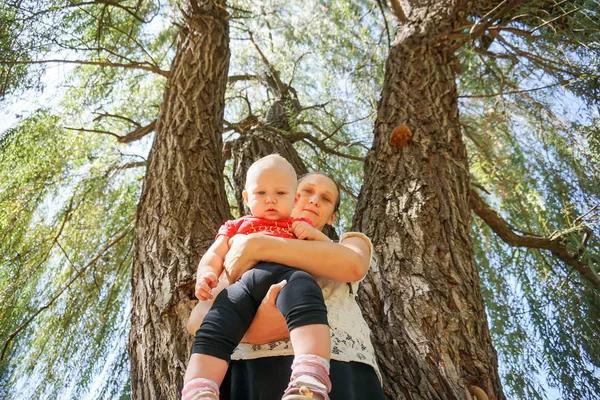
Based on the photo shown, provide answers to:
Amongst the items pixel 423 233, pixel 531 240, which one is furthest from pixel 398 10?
pixel 423 233

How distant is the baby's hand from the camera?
117cm

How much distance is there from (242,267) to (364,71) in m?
2.22

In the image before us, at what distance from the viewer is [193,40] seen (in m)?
2.46

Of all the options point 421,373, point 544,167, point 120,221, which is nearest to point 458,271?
point 421,373

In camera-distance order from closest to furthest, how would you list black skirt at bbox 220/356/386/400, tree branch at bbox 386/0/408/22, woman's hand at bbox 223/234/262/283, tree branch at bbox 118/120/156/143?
black skirt at bbox 220/356/386/400, woman's hand at bbox 223/234/262/283, tree branch at bbox 118/120/156/143, tree branch at bbox 386/0/408/22

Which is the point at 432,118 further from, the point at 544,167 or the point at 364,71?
the point at 364,71

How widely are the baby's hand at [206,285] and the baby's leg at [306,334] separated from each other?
163mm

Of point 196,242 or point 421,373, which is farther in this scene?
point 196,242

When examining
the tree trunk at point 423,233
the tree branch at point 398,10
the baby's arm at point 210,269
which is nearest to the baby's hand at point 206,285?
the baby's arm at point 210,269

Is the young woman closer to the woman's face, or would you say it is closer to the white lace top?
the white lace top

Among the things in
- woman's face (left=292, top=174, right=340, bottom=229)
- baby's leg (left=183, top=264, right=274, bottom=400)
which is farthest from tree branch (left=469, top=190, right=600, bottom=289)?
baby's leg (left=183, top=264, right=274, bottom=400)

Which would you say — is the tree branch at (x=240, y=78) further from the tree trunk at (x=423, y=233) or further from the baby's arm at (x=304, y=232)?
the baby's arm at (x=304, y=232)

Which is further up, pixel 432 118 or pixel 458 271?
pixel 432 118

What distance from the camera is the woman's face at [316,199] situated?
156 centimetres
